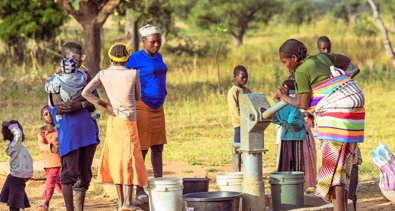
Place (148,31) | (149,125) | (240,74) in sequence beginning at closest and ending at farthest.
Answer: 1. (148,31)
2. (149,125)
3. (240,74)

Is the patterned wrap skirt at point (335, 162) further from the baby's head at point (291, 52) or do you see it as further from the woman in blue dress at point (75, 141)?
the woman in blue dress at point (75, 141)

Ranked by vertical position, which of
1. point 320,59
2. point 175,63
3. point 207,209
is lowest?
point 207,209

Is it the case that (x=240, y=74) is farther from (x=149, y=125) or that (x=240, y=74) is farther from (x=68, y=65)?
(x=68, y=65)

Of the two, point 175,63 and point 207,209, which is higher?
point 175,63

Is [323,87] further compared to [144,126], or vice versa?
[144,126]

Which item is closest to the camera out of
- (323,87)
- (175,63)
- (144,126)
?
(323,87)

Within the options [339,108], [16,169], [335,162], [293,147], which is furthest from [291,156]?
[16,169]

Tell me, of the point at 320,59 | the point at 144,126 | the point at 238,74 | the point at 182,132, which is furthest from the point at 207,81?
the point at 320,59

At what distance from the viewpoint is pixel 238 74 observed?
29.5ft

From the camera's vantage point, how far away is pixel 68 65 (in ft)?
23.7

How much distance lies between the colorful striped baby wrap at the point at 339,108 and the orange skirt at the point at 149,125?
183cm

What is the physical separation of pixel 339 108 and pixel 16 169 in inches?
111

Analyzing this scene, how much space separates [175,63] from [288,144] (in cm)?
1711

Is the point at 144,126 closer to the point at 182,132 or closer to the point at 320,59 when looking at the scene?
the point at 320,59
